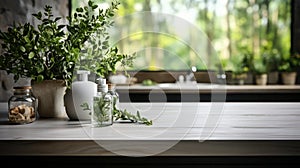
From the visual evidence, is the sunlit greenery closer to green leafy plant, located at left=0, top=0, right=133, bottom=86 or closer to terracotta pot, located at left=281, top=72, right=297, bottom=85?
terracotta pot, located at left=281, top=72, right=297, bottom=85

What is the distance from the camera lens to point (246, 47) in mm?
3920

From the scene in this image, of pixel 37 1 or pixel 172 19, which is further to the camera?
pixel 172 19

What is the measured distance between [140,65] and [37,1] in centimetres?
142

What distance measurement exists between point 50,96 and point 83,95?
0.16 m

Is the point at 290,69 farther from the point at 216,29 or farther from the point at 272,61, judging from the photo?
the point at 216,29

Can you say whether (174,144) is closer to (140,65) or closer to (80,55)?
(80,55)

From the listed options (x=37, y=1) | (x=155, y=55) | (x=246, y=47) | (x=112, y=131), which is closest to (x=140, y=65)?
(x=155, y=55)

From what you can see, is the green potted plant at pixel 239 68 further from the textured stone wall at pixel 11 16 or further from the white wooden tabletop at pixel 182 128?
the white wooden tabletop at pixel 182 128

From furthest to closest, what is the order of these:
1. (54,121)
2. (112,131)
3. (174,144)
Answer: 1. (54,121)
2. (112,131)
3. (174,144)

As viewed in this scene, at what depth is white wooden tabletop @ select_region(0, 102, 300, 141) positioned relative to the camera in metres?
1.07

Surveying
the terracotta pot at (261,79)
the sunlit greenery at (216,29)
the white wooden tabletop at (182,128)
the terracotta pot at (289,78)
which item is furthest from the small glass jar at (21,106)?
the terracotta pot at (289,78)

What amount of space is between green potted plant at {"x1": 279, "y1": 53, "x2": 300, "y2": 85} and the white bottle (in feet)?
8.97

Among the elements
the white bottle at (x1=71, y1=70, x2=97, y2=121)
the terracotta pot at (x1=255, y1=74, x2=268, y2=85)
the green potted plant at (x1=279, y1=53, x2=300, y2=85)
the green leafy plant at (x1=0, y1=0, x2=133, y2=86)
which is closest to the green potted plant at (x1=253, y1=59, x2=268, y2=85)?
the terracotta pot at (x1=255, y1=74, x2=268, y2=85)
